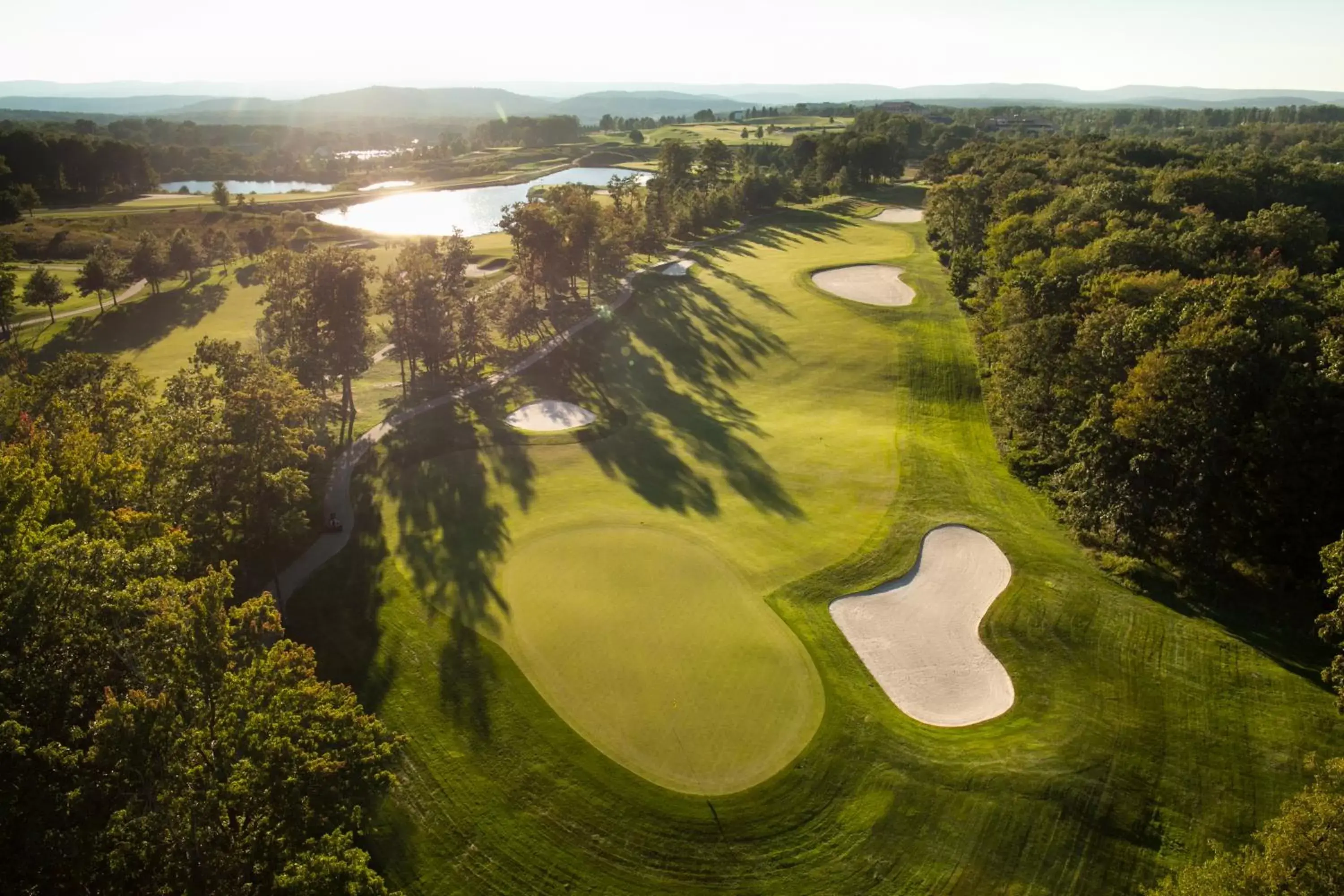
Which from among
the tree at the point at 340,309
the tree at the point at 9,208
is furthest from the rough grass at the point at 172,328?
the tree at the point at 9,208

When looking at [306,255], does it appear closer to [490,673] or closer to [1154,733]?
[490,673]

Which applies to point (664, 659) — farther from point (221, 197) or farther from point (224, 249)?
point (221, 197)

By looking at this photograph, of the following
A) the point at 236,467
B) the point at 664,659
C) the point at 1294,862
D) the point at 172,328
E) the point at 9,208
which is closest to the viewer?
the point at 1294,862

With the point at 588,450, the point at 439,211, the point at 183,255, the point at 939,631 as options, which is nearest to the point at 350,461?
the point at 588,450

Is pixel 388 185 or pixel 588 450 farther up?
pixel 388 185

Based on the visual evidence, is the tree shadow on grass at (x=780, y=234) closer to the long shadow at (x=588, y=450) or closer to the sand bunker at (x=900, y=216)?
the sand bunker at (x=900, y=216)

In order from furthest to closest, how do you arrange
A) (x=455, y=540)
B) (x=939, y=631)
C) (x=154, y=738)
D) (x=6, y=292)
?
(x=6, y=292) → (x=455, y=540) → (x=939, y=631) → (x=154, y=738)

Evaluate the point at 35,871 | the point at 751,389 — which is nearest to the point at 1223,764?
the point at 35,871

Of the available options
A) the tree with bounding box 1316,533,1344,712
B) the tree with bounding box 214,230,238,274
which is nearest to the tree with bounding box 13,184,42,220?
the tree with bounding box 214,230,238,274
